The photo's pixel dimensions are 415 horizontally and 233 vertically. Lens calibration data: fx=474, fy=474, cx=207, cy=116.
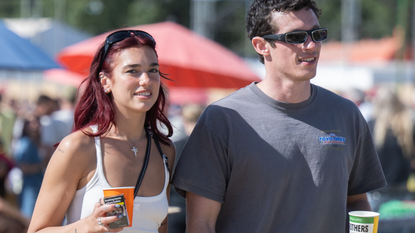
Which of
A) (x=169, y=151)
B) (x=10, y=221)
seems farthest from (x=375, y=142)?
(x=10, y=221)

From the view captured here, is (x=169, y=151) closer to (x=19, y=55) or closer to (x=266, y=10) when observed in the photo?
(x=266, y=10)

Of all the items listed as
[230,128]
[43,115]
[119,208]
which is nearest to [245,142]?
[230,128]

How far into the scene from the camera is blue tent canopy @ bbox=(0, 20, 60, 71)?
6.03 meters

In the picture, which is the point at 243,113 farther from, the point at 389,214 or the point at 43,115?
the point at 43,115

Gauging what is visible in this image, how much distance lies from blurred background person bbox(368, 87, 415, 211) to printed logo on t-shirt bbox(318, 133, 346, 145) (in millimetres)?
3841

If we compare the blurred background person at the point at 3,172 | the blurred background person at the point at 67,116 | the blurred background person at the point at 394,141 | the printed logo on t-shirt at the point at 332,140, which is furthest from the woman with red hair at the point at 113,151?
the blurred background person at the point at 67,116

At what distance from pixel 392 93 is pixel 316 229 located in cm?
474

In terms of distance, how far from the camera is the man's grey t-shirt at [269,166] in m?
2.30

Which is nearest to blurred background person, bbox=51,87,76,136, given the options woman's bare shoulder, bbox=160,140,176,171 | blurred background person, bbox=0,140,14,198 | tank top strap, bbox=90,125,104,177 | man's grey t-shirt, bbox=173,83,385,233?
blurred background person, bbox=0,140,14,198

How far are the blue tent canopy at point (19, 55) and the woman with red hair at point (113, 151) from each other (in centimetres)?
400

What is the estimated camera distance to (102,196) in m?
2.18

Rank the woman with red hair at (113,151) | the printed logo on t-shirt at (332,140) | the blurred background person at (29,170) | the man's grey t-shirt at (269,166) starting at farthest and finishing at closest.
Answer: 1. the blurred background person at (29,170)
2. the printed logo on t-shirt at (332,140)
3. the man's grey t-shirt at (269,166)
4. the woman with red hair at (113,151)

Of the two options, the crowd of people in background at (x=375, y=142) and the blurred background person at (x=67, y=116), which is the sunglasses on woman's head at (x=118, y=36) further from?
the blurred background person at (x=67, y=116)

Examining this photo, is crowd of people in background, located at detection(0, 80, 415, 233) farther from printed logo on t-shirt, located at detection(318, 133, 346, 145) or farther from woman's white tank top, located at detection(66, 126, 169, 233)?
printed logo on t-shirt, located at detection(318, 133, 346, 145)
